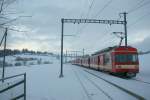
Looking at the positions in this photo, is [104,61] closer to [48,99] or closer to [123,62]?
[123,62]

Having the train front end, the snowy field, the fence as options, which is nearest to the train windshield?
the train front end

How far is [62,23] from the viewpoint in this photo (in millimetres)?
31344

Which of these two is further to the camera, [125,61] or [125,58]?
[125,58]

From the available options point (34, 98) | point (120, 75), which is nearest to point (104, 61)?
point (120, 75)

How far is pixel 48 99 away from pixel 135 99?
4.10m

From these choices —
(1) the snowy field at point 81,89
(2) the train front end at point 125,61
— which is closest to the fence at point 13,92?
(1) the snowy field at point 81,89

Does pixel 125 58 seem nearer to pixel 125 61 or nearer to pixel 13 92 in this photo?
pixel 125 61

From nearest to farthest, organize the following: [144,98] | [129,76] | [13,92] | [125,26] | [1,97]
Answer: [1,97] < [13,92] < [144,98] < [129,76] < [125,26]

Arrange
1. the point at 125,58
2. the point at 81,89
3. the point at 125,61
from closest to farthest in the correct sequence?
the point at 81,89
the point at 125,61
the point at 125,58

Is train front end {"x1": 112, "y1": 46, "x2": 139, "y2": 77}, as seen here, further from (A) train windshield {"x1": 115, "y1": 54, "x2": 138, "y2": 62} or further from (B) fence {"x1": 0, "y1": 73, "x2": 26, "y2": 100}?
(B) fence {"x1": 0, "y1": 73, "x2": 26, "y2": 100}

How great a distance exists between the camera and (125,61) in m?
26.8

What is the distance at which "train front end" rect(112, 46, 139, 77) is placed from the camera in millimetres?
26234

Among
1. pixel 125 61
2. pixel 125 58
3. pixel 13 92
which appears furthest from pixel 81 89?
pixel 125 58

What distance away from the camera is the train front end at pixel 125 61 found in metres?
26.2
